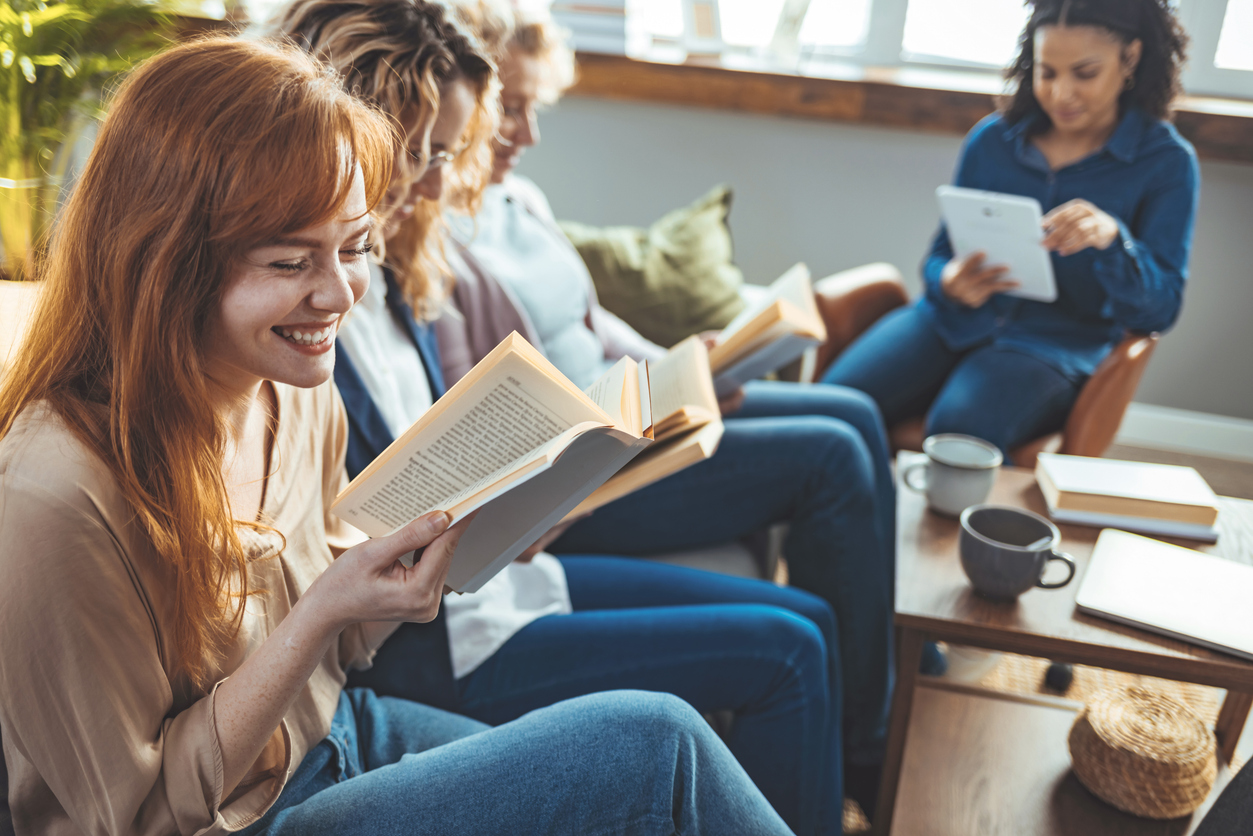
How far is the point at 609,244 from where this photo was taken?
79.0 inches

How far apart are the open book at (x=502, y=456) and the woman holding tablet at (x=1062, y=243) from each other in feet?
3.91

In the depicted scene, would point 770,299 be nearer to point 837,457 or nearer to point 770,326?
point 770,326

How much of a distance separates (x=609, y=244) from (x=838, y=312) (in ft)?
1.75

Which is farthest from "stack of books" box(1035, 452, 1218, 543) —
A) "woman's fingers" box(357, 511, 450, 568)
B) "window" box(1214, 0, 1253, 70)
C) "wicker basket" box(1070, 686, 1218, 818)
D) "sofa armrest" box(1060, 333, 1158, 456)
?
"window" box(1214, 0, 1253, 70)

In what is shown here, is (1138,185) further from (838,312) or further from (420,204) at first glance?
(420,204)

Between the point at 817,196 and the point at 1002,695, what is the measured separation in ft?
5.69

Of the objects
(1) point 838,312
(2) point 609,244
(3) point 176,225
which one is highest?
(3) point 176,225

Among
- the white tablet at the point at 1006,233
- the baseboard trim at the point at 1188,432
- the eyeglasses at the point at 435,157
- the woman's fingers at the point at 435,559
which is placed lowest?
the baseboard trim at the point at 1188,432

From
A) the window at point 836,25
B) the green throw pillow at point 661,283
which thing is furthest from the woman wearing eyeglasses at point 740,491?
the window at point 836,25

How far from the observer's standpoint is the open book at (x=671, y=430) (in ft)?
3.08

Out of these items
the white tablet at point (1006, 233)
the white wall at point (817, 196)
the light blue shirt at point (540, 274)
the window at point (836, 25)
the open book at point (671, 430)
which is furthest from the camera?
the window at point (836, 25)

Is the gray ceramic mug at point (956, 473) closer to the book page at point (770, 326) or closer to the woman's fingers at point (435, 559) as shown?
the book page at point (770, 326)

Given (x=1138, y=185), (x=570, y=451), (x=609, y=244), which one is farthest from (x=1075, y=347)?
(x=570, y=451)

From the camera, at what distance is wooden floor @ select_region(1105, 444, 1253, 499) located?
8.14 feet
